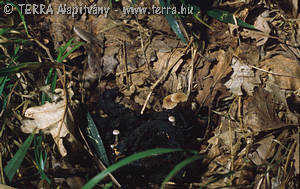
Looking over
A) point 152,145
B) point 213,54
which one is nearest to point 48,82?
point 152,145

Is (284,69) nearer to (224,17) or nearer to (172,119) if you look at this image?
(224,17)

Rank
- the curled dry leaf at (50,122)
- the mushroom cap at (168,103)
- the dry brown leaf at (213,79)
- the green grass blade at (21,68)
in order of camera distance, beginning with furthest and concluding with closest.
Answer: the dry brown leaf at (213,79) < the mushroom cap at (168,103) < the curled dry leaf at (50,122) < the green grass blade at (21,68)

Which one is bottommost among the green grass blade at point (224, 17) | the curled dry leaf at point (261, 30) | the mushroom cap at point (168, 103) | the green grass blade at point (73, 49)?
the mushroom cap at point (168, 103)

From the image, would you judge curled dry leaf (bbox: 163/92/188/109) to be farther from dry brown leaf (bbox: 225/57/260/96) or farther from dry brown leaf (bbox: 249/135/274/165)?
dry brown leaf (bbox: 249/135/274/165)

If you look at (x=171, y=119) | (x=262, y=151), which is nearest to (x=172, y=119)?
(x=171, y=119)

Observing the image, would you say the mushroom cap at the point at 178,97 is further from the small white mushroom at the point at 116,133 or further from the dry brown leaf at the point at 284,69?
the dry brown leaf at the point at 284,69

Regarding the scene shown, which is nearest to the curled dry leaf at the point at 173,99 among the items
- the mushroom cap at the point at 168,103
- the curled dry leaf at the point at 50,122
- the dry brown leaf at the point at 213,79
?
the mushroom cap at the point at 168,103

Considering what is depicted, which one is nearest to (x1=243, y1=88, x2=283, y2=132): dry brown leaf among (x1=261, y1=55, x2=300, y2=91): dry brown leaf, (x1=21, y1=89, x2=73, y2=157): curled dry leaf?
(x1=261, y1=55, x2=300, y2=91): dry brown leaf
